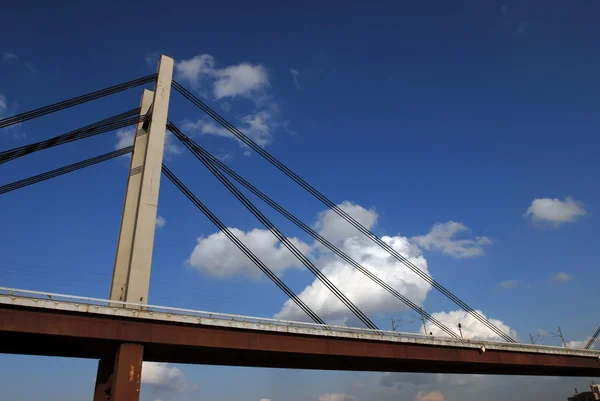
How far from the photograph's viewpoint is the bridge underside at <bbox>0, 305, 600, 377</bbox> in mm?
25812

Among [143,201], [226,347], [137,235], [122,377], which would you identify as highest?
[143,201]

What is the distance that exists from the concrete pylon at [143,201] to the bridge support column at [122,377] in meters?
3.09

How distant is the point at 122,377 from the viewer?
2545cm

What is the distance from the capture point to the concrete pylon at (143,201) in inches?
1156

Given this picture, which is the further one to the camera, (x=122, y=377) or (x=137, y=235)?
(x=137, y=235)

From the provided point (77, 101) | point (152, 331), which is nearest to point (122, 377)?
point (152, 331)

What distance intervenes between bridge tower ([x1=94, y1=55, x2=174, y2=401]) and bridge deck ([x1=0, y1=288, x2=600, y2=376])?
122 cm

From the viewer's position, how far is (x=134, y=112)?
126ft

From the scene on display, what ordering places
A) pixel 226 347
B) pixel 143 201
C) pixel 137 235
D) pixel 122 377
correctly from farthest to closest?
pixel 143 201
pixel 226 347
pixel 137 235
pixel 122 377

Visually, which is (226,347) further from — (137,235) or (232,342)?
(137,235)

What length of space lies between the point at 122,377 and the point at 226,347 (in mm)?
7211

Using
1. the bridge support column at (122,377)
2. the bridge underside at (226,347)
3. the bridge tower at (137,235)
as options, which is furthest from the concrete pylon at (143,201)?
the bridge support column at (122,377)

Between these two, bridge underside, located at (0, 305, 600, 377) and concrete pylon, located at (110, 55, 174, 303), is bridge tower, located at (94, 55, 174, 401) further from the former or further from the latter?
bridge underside, located at (0, 305, 600, 377)

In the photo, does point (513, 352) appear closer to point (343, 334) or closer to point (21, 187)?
point (343, 334)
